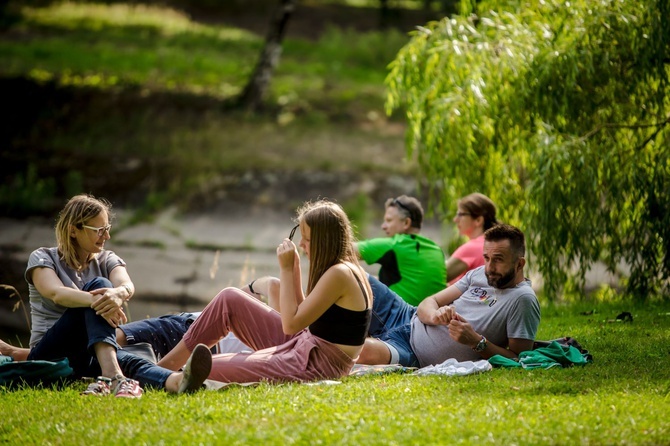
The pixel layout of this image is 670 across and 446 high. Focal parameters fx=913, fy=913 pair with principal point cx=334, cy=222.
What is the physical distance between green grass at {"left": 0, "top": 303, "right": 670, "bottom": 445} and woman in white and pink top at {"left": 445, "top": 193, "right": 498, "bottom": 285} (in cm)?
198

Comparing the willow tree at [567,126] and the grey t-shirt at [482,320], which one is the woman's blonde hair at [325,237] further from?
the willow tree at [567,126]

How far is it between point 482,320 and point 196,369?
199 centimetres

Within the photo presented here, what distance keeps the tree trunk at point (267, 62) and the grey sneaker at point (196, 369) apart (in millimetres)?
15192

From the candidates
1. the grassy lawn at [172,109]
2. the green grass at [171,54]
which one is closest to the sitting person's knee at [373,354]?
the grassy lawn at [172,109]

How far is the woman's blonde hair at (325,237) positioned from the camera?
227 inches

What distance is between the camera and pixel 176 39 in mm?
25875

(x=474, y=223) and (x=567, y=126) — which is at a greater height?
(x=567, y=126)

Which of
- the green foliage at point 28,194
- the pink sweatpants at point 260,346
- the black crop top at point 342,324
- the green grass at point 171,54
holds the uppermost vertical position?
the green grass at point 171,54

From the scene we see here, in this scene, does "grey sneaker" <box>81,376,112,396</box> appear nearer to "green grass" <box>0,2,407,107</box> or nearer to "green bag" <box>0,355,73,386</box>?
"green bag" <box>0,355,73,386</box>

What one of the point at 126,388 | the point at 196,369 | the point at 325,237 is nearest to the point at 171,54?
the point at 325,237

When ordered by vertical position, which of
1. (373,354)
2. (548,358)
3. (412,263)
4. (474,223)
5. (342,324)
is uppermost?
(474,223)

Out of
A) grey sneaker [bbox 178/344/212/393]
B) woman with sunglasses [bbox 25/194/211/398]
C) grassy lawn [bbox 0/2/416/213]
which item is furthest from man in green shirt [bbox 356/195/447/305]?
grassy lawn [bbox 0/2/416/213]

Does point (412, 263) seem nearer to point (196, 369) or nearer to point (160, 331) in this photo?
point (160, 331)

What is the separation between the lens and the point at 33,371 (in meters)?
5.93
